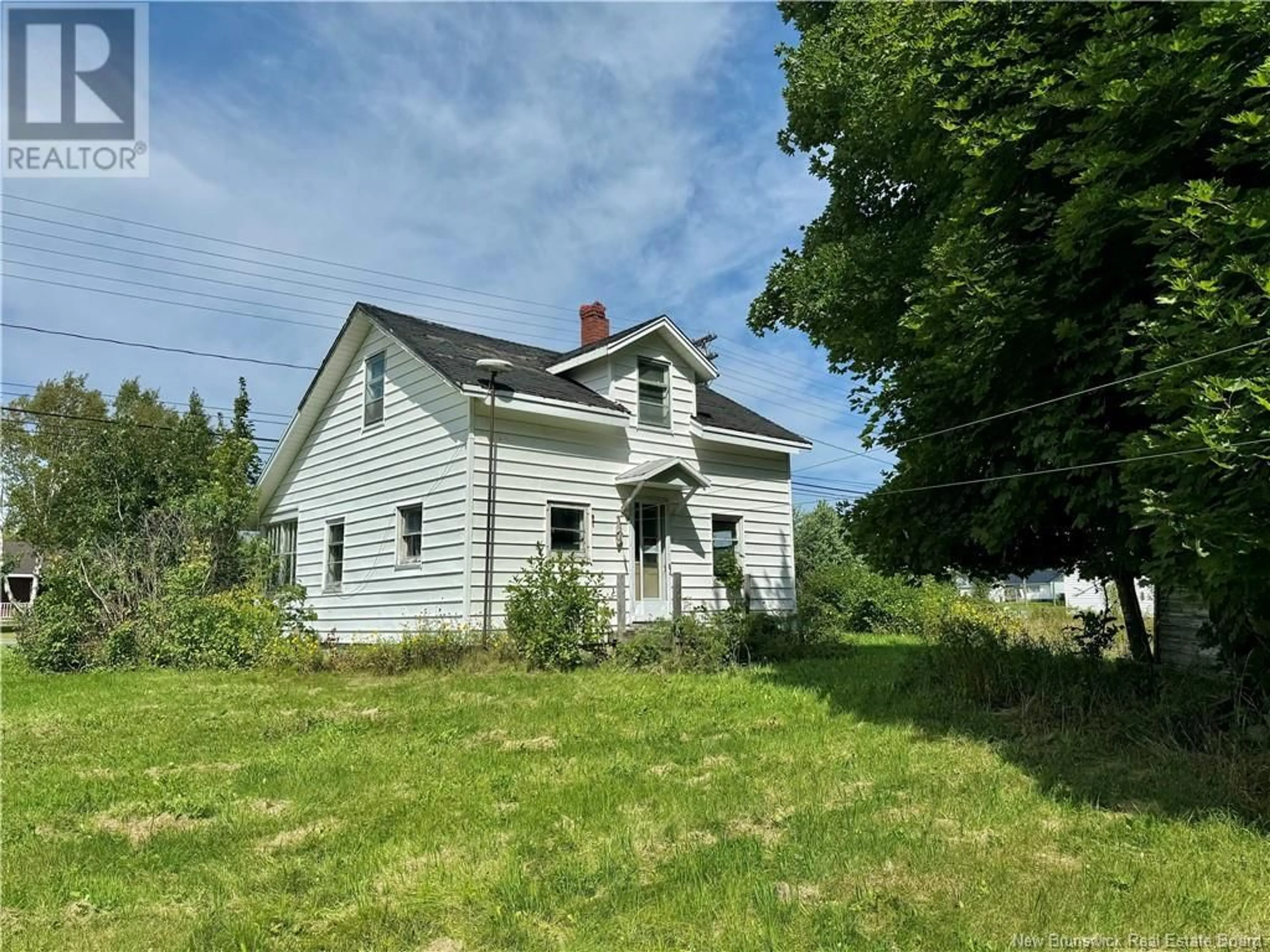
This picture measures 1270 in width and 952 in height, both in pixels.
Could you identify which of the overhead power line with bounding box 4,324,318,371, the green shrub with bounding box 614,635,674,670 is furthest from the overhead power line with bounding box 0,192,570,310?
the green shrub with bounding box 614,635,674,670

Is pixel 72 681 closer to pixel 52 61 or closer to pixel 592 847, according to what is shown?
pixel 52 61

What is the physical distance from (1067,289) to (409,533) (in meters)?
10.8

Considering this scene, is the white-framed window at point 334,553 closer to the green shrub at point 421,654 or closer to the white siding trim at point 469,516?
the green shrub at point 421,654

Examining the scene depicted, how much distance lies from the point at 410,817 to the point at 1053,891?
3.29 m

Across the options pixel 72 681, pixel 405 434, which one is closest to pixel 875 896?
pixel 72 681

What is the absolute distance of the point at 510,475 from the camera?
1242 centimetres

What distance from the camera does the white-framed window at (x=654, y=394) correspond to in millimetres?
14695

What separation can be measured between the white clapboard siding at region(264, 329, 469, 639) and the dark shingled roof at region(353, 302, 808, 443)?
1.24 ft

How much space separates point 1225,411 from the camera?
406 cm

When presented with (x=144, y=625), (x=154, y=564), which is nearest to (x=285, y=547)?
(x=154, y=564)

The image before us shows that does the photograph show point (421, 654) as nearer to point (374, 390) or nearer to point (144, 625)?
point (144, 625)

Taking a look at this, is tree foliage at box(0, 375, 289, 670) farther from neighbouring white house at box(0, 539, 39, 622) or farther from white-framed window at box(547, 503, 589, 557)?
white-framed window at box(547, 503, 589, 557)

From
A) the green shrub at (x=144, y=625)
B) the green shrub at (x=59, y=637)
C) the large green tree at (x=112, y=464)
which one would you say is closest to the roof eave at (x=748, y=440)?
the green shrub at (x=144, y=625)

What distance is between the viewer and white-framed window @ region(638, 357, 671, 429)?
1470cm
